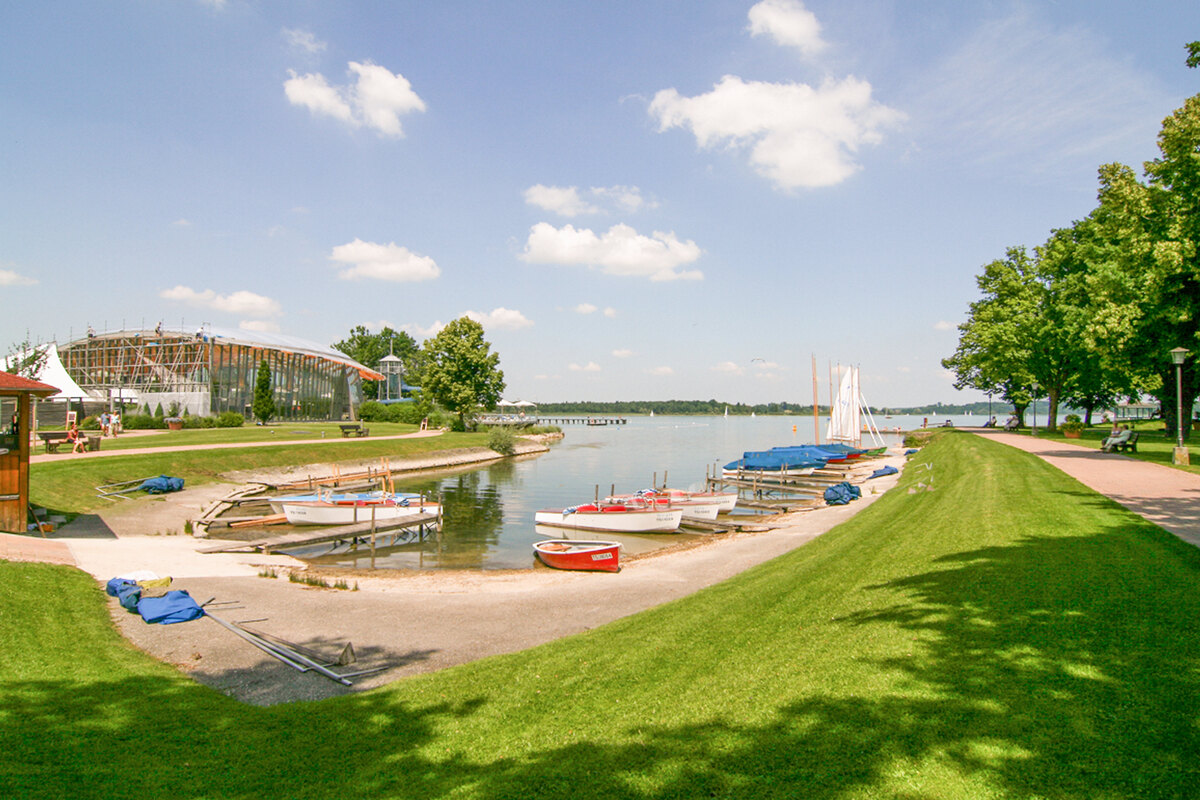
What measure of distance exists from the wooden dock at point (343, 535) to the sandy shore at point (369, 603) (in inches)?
40.3

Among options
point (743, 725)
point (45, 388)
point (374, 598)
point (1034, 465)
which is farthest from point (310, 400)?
point (743, 725)

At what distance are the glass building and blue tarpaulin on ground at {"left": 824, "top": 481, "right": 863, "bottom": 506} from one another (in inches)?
2264

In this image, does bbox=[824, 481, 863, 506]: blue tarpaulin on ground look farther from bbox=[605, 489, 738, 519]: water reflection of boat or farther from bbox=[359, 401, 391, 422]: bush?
bbox=[359, 401, 391, 422]: bush

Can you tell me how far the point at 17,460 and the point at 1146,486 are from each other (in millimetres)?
31167

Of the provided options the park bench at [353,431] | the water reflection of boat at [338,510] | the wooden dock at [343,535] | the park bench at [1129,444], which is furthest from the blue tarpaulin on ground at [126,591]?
the park bench at [353,431]

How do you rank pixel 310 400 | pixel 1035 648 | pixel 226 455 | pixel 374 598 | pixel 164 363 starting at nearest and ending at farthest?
pixel 1035 648, pixel 374 598, pixel 226 455, pixel 164 363, pixel 310 400

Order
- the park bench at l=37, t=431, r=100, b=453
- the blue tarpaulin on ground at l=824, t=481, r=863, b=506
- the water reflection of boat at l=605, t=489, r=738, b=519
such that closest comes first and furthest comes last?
1. the water reflection of boat at l=605, t=489, r=738, b=519
2. the park bench at l=37, t=431, r=100, b=453
3. the blue tarpaulin on ground at l=824, t=481, r=863, b=506

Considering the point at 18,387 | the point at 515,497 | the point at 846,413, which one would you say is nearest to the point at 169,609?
the point at 18,387

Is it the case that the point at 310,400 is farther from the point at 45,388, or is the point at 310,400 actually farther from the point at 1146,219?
the point at 1146,219

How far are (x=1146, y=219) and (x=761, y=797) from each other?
35.7m

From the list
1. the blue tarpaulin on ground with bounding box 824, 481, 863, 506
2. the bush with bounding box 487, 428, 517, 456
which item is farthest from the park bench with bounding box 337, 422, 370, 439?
the blue tarpaulin on ground with bounding box 824, 481, 863, 506

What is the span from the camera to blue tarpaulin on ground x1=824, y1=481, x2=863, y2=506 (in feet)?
112

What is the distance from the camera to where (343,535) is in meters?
25.3

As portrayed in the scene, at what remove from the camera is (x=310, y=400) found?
74.9 m
